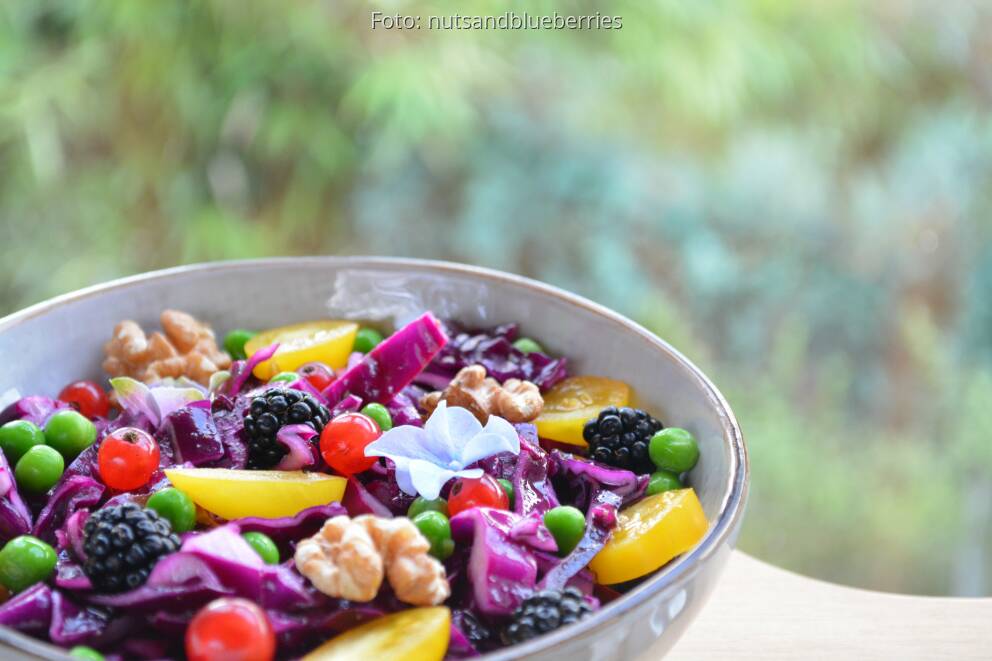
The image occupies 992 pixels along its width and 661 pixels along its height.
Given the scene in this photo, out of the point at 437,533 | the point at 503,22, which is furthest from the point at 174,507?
the point at 503,22

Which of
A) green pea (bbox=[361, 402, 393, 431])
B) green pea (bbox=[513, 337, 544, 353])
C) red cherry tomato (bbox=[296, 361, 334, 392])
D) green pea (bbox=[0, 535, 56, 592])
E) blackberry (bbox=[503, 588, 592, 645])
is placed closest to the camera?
blackberry (bbox=[503, 588, 592, 645])

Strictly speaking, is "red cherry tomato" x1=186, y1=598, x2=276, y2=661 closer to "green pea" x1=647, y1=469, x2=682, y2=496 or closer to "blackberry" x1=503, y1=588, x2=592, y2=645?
"blackberry" x1=503, y1=588, x2=592, y2=645

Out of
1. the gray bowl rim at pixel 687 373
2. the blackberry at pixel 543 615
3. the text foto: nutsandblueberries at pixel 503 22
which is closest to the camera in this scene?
the gray bowl rim at pixel 687 373

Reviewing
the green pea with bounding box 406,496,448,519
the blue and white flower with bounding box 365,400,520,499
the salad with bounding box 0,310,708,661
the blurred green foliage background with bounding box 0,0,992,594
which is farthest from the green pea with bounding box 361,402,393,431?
the blurred green foliage background with bounding box 0,0,992,594

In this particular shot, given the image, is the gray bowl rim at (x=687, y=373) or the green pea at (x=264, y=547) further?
the green pea at (x=264, y=547)

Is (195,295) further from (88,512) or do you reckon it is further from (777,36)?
(777,36)

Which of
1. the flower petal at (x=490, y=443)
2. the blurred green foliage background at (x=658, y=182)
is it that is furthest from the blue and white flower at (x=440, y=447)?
the blurred green foliage background at (x=658, y=182)

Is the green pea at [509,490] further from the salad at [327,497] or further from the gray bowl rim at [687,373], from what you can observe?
the gray bowl rim at [687,373]
